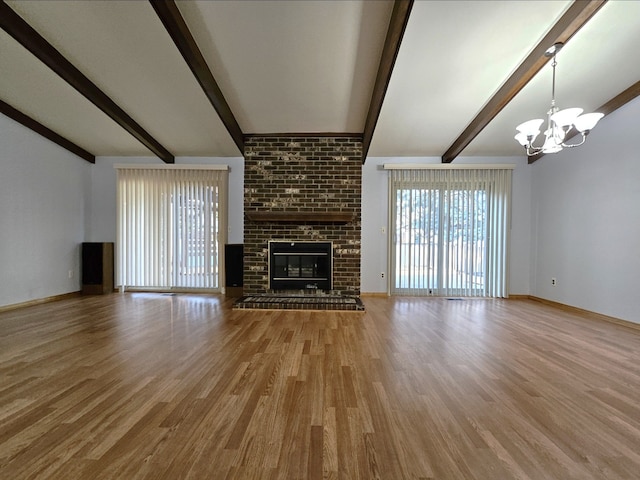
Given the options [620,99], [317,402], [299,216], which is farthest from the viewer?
[299,216]

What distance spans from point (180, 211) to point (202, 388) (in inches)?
173

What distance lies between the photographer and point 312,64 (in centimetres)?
349

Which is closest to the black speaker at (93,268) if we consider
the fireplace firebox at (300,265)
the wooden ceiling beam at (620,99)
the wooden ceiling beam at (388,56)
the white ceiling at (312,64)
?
the white ceiling at (312,64)

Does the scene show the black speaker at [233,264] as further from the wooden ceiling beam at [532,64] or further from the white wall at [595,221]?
the white wall at [595,221]

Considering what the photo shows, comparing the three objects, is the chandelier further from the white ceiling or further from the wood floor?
the wood floor

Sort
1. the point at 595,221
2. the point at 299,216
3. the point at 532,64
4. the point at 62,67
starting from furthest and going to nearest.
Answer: the point at 299,216 < the point at 595,221 < the point at 62,67 < the point at 532,64

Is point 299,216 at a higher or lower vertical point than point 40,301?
higher

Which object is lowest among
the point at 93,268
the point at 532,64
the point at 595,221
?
the point at 93,268

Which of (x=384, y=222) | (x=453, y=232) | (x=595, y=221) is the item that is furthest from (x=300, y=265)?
(x=595, y=221)

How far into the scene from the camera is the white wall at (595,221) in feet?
12.0

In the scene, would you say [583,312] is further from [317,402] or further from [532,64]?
[317,402]

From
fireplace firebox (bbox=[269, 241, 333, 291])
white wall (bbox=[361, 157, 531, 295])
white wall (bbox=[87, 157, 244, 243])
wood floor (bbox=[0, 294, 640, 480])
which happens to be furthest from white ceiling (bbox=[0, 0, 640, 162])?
wood floor (bbox=[0, 294, 640, 480])

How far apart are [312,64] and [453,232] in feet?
12.1

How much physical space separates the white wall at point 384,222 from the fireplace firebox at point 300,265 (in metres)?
0.74
